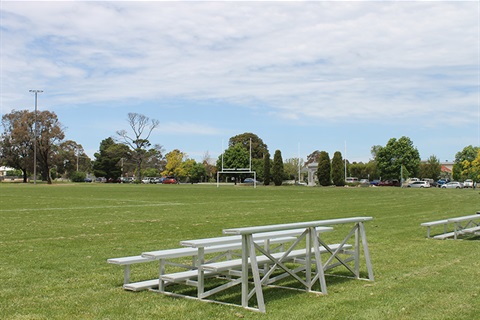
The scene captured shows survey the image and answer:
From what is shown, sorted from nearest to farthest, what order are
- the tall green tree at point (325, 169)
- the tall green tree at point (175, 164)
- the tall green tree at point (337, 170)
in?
the tall green tree at point (337, 170), the tall green tree at point (325, 169), the tall green tree at point (175, 164)

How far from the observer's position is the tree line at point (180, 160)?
88.3m

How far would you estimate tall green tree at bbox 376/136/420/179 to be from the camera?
102625 mm

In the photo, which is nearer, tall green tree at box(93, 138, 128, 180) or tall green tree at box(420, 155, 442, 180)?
tall green tree at box(93, 138, 128, 180)

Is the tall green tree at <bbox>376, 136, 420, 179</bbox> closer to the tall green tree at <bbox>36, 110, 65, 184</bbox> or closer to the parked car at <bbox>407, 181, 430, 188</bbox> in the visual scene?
the parked car at <bbox>407, 181, 430, 188</bbox>

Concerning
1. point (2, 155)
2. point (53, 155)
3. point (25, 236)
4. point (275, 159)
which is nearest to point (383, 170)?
point (275, 159)

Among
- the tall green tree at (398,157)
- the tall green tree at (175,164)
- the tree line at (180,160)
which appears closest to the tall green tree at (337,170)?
the tree line at (180,160)

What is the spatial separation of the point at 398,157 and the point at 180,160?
46299mm

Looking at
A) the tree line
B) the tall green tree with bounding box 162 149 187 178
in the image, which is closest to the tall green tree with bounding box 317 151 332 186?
the tree line

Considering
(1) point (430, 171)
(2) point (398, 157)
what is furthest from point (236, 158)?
(1) point (430, 171)

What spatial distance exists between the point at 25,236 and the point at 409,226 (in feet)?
37.1

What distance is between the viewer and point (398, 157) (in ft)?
338

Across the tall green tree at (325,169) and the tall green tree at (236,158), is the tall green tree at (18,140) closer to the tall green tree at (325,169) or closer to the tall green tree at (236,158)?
the tall green tree at (236,158)

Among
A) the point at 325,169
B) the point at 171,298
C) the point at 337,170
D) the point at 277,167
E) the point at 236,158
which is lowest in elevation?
the point at 171,298

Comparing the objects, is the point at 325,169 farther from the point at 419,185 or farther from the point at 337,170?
the point at 419,185
